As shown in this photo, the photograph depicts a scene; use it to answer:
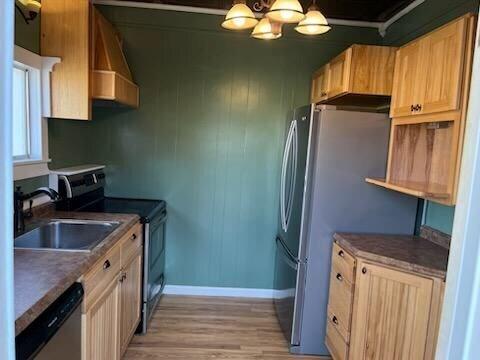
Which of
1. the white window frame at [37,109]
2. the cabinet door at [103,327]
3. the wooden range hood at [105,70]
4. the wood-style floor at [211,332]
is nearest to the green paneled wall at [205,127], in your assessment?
the wood-style floor at [211,332]

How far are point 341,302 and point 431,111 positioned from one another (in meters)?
1.24

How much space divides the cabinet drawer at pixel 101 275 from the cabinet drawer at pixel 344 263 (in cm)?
134

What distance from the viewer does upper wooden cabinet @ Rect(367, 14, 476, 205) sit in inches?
64.7

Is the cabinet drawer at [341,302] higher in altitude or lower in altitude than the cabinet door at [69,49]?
lower

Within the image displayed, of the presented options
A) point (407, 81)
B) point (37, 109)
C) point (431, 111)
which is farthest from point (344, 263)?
point (37, 109)

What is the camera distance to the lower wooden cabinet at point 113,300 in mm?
1659

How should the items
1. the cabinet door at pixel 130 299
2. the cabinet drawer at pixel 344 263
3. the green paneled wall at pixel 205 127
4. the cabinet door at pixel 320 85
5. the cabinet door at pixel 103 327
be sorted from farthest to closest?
the green paneled wall at pixel 205 127 → the cabinet door at pixel 320 85 → the cabinet door at pixel 130 299 → the cabinet drawer at pixel 344 263 → the cabinet door at pixel 103 327

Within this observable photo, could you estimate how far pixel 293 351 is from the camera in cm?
262

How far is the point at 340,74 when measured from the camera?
2551 millimetres

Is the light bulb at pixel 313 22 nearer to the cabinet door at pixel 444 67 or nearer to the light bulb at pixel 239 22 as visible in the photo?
the light bulb at pixel 239 22

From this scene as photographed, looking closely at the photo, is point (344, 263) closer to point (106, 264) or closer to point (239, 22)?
point (106, 264)

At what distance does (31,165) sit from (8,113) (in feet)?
6.61

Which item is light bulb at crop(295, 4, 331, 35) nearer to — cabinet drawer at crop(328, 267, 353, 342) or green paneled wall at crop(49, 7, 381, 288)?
green paneled wall at crop(49, 7, 381, 288)

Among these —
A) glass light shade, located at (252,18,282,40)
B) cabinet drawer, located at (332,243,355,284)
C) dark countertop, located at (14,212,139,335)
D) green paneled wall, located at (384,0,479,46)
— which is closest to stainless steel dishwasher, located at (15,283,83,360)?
dark countertop, located at (14,212,139,335)
